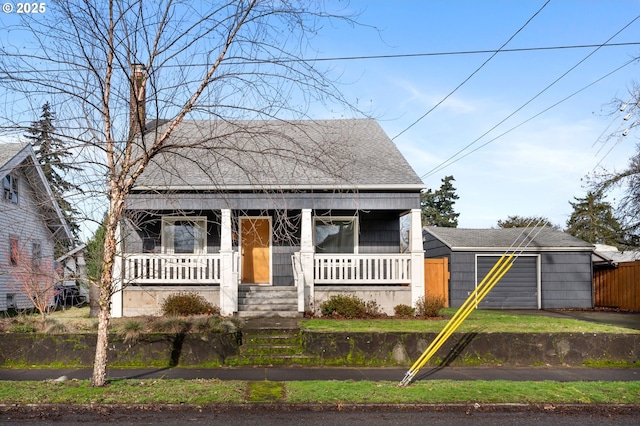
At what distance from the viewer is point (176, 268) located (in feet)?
53.7

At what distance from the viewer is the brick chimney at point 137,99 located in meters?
8.27

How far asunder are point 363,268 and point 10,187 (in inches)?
588

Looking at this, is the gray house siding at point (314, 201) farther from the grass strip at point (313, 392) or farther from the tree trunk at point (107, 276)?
the grass strip at point (313, 392)

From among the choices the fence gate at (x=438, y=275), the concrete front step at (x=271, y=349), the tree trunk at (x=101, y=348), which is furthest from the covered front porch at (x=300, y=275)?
the tree trunk at (x=101, y=348)

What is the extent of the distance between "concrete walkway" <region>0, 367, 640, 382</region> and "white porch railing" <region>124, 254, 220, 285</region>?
5.27 m

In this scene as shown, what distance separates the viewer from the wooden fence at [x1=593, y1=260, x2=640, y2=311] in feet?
75.6

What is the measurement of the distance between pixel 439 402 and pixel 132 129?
5795 mm

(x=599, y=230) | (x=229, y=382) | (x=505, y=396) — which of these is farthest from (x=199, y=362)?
(x=599, y=230)

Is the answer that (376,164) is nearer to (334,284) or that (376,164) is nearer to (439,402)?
(334,284)

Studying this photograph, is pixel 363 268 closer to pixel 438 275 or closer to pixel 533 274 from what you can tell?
pixel 438 275

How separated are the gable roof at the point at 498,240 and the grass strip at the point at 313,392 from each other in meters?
13.0

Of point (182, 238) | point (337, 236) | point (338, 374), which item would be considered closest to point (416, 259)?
point (337, 236)

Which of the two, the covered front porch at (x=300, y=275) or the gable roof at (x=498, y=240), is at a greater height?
the gable roof at (x=498, y=240)

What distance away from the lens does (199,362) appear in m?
11.2
